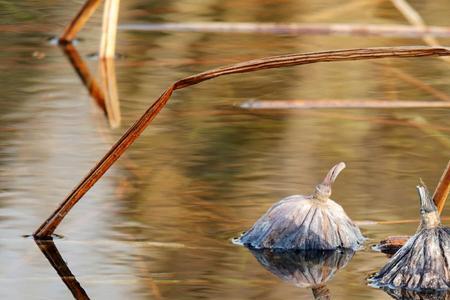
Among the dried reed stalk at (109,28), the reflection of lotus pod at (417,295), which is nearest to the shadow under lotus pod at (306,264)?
the reflection of lotus pod at (417,295)

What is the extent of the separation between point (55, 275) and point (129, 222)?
0.34 meters

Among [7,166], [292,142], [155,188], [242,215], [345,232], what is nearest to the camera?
[345,232]

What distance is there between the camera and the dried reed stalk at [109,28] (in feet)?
14.4

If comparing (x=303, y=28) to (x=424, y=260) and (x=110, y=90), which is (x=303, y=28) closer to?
(x=110, y=90)

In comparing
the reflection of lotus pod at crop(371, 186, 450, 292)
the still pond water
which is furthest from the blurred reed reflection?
the reflection of lotus pod at crop(371, 186, 450, 292)

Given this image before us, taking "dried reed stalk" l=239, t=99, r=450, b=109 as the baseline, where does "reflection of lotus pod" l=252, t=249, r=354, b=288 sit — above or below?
above

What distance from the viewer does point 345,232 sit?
2496 mm

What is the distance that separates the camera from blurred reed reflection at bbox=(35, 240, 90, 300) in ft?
7.28

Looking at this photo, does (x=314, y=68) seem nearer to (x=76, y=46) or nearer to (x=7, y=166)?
(x=76, y=46)

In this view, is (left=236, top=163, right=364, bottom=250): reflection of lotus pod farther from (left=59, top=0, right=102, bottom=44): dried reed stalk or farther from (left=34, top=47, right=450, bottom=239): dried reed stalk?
(left=59, top=0, right=102, bottom=44): dried reed stalk

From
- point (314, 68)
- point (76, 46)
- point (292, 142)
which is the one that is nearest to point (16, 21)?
point (76, 46)

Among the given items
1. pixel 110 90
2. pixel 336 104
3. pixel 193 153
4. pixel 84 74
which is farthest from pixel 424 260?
pixel 84 74

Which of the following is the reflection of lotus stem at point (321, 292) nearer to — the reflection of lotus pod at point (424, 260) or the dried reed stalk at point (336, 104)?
the reflection of lotus pod at point (424, 260)

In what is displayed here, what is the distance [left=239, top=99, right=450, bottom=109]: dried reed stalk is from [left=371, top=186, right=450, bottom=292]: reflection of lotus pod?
149 centimetres
